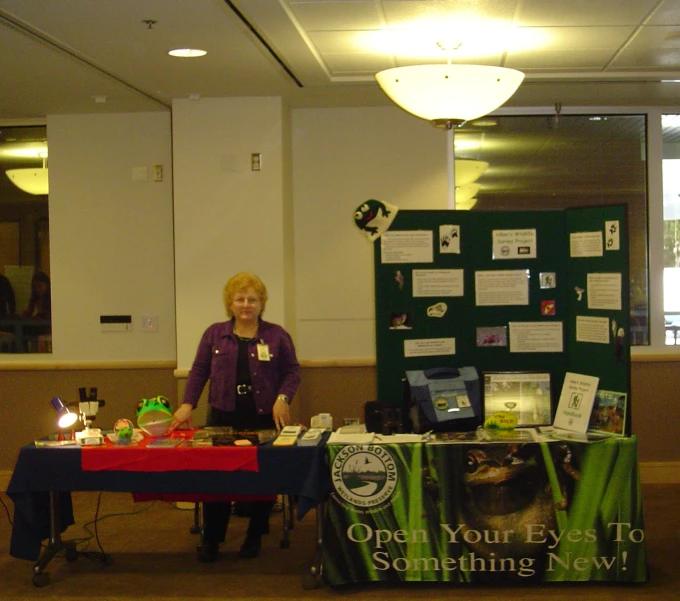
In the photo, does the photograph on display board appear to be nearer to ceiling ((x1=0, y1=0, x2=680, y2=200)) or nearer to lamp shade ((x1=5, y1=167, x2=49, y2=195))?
ceiling ((x1=0, y1=0, x2=680, y2=200))

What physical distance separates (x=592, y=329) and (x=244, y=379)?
67.5 inches

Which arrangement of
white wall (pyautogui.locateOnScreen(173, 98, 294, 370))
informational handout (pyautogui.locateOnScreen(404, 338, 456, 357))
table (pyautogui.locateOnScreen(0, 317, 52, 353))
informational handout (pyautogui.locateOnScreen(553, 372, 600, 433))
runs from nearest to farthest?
informational handout (pyautogui.locateOnScreen(553, 372, 600, 433))
informational handout (pyautogui.locateOnScreen(404, 338, 456, 357))
white wall (pyautogui.locateOnScreen(173, 98, 294, 370))
table (pyautogui.locateOnScreen(0, 317, 52, 353))

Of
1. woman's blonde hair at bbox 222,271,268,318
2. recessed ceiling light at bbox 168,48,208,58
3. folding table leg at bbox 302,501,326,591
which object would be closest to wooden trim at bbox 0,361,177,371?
woman's blonde hair at bbox 222,271,268,318

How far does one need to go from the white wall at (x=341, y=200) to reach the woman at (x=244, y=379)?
1541mm

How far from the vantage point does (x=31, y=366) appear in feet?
20.0

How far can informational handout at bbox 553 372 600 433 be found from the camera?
4043 mm

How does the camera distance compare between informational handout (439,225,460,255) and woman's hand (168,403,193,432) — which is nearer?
woman's hand (168,403,193,432)

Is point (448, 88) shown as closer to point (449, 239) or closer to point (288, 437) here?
point (449, 239)

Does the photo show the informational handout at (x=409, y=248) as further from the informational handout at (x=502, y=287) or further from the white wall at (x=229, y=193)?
the white wall at (x=229, y=193)

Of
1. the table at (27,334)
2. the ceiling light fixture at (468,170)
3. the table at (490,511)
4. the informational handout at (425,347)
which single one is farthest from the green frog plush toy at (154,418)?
the ceiling light fixture at (468,170)

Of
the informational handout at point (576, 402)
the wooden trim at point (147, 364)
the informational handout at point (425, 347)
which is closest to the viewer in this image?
the informational handout at point (576, 402)

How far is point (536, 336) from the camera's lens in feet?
14.5

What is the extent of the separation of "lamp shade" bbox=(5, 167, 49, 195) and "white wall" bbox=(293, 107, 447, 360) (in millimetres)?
1840

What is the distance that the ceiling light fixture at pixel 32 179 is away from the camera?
631 cm
